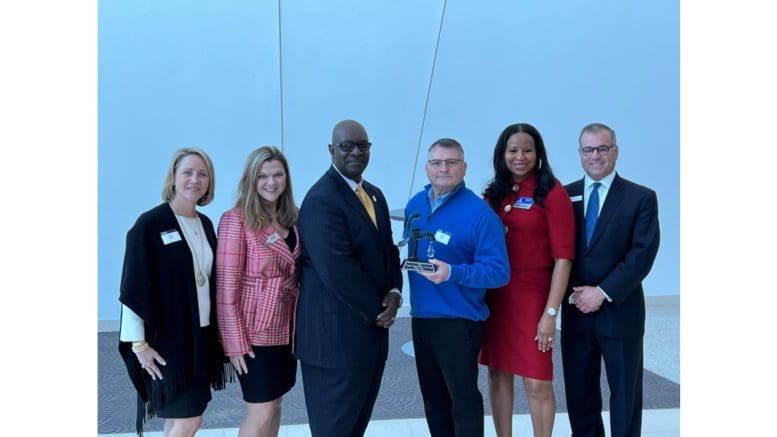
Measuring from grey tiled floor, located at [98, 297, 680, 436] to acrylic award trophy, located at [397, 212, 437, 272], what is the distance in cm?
165

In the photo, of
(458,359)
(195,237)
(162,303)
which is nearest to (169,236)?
(195,237)

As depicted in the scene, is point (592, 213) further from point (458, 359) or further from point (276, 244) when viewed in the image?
point (276, 244)

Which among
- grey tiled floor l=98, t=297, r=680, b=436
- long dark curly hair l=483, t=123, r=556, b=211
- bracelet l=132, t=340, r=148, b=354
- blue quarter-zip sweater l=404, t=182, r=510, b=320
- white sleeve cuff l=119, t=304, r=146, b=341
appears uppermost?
long dark curly hair l=483, t=123, r=556, b=211

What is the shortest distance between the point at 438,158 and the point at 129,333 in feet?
4.68

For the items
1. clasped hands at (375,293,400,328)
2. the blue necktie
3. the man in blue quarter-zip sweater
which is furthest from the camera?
the blue necktie

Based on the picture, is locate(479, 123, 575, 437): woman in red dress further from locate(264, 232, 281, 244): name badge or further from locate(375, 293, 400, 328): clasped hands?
locate(264, 232, 281, 244): name badge

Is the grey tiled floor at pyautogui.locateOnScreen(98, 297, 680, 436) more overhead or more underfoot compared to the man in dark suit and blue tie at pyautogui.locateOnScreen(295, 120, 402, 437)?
more underfoot

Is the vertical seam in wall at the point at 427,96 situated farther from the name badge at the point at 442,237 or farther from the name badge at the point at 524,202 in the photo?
the name badge at the point at 442,237

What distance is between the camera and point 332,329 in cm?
239

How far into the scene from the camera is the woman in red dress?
8.84ft

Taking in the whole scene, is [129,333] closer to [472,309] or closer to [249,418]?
[249,418]

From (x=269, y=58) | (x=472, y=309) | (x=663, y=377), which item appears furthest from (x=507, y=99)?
(x=472, y=309)

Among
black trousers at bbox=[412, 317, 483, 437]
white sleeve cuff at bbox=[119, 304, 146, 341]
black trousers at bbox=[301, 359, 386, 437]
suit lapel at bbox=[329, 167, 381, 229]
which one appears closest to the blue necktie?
black trousers at bbox=[412, 317, 483, 437]

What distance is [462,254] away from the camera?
2.57 metres
